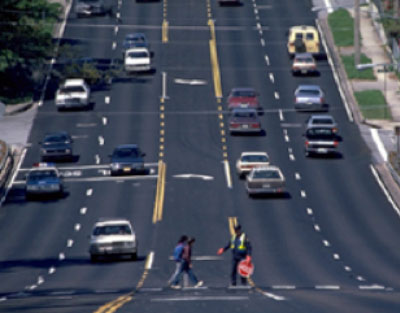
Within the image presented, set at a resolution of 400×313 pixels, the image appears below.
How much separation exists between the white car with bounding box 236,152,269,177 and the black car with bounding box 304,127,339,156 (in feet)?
18.0

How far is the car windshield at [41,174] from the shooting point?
63562mm

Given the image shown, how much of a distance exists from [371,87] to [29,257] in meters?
44.4

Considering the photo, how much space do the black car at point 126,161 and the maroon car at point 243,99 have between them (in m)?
14.9

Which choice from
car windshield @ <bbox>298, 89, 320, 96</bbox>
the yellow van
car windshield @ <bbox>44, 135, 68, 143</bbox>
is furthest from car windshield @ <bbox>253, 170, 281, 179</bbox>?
the yellow van

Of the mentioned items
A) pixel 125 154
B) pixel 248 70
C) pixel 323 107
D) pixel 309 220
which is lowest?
pixel 309 220

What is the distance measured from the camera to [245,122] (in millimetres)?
77250

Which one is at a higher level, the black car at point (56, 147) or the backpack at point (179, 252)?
the black car at point (56, 147)

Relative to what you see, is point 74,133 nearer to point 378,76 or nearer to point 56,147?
point 56,147

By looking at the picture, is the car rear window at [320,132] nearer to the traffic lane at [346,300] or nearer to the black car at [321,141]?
the black car at [321,141]

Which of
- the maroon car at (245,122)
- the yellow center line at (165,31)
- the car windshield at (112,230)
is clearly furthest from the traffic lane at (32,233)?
the yellow center line at (165,31)

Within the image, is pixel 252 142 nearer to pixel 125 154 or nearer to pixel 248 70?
pixel 125 154

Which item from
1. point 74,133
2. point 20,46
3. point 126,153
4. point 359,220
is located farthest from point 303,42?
point 359,220

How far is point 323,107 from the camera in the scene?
83.4 meters

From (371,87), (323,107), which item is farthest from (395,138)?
(371,87)
